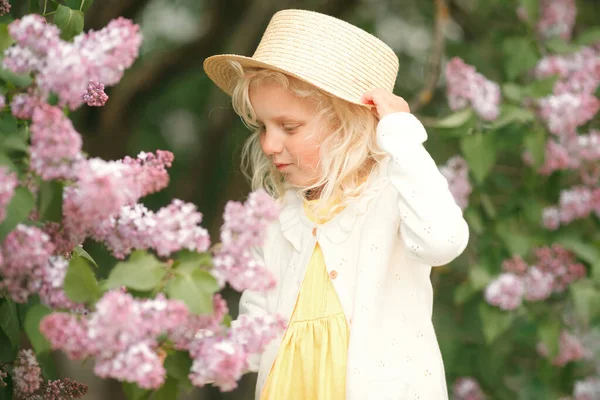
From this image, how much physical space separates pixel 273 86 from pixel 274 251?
1.20 ft

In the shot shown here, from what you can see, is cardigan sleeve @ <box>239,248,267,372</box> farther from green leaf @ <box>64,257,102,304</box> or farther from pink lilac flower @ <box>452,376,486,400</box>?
pink lilac flower @ <box>452,376,486,400</box>

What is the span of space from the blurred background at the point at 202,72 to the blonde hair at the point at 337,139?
81cm

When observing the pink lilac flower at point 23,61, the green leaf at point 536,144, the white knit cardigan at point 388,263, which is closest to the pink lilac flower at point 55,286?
the pink lilac flower at point 23,61

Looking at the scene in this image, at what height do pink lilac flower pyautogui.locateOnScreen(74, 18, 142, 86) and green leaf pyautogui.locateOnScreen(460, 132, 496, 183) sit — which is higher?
green leaf pyautogui.locateOnScreen(460, 132, 496, 183)

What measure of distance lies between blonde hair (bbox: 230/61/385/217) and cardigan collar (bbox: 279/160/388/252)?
0.06ft

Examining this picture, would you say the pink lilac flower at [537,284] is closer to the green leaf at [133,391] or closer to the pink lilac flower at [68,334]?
the green leaf at [133,391]

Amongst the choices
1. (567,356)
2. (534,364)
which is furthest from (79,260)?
(534,364)

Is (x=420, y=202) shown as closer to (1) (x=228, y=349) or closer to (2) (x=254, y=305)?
(2) (x=254, y=305)

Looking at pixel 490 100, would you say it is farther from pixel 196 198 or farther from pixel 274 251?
pixel 196 198

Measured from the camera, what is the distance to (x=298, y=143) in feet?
5.62

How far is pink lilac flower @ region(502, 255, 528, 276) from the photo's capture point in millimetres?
2605

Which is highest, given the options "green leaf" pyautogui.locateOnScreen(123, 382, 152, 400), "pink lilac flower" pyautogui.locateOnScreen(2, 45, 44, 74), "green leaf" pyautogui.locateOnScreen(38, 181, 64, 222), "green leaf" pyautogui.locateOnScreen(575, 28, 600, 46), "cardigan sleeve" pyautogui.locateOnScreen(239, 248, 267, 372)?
"green leaf" pyautogui.locateOnScreen(575, 28, 600, 46)

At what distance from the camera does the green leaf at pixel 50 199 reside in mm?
1074

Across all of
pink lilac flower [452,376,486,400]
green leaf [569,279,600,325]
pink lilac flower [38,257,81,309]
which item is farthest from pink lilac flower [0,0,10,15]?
pink lilac flower [452,376,486,400]
